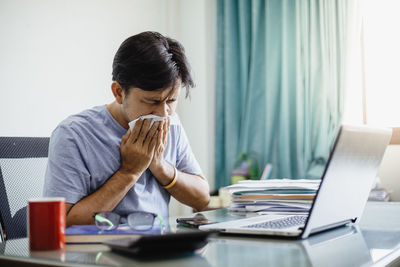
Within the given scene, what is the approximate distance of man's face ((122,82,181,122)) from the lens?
1332mm

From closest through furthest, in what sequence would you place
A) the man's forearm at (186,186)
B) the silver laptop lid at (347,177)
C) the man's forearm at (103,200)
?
the silver laptop lid at (347,177)
the man's forearm at (103,200)
the man's forearm at (186,186)

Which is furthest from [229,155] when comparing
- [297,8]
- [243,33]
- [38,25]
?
[38,25]

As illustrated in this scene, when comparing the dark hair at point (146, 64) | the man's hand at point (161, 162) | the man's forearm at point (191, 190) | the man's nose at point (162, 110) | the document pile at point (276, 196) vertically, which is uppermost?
the dark hair at point (146, 64)

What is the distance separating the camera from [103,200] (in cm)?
123

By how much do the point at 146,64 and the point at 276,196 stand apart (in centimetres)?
49

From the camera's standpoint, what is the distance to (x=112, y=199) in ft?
4.08

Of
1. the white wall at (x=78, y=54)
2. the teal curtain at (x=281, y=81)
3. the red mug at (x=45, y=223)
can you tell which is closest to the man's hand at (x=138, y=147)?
the red mug at (x=45, y=223)

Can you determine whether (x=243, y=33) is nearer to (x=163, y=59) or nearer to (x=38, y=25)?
(x=38, y=25)

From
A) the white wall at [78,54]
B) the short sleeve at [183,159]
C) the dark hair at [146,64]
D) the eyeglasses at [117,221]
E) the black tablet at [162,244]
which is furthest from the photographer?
the white wall at [78,54]

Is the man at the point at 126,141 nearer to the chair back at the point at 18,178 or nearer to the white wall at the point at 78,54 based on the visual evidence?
the chair back at the point at 18,178

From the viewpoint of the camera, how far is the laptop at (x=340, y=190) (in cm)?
82

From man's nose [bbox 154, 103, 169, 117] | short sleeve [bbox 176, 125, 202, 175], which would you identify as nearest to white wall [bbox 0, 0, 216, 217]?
short sleeve [bbox 176, 125, 202, 175]

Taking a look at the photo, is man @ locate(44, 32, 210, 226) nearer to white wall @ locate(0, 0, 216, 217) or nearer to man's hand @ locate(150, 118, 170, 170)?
man's hand @ locate(150, 118, 170, 170)

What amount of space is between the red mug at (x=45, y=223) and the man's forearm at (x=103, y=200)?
1.25 ft
